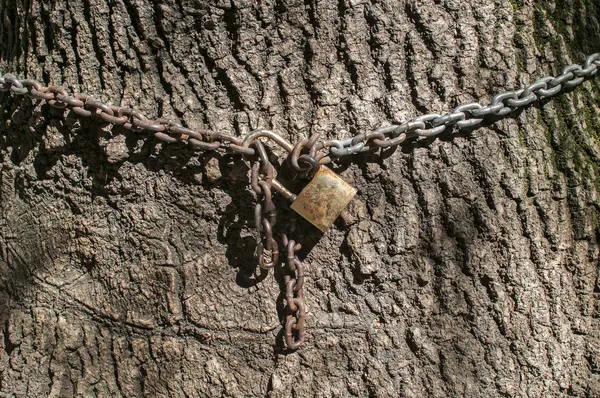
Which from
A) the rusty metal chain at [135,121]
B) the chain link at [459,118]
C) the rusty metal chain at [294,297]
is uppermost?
the chain link at [459,118]

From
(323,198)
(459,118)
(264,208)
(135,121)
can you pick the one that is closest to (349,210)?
(323,198)

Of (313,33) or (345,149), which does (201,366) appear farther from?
(313,33)

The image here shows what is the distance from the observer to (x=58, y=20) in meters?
1.48

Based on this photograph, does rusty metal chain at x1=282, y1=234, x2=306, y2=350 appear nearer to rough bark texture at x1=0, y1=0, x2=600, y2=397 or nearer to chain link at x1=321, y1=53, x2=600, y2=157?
rough bark texture at x1=0, y1=0, x2=600, y2=397

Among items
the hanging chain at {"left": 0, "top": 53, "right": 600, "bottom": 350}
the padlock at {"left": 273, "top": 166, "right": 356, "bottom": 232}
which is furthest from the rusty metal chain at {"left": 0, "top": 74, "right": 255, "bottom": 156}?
the padlock at {"left": 273, "top": 166, "right": 356, "bottom": 232}

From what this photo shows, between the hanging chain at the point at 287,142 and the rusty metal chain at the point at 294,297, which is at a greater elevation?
the hanging chain at the point at 287,142

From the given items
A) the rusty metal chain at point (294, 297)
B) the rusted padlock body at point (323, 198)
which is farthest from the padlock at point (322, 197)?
the rusty metal chain at point (294, 297)

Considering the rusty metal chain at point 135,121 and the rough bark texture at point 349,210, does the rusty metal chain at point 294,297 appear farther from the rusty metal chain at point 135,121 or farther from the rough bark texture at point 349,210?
the rusty metal chain at point 135,121

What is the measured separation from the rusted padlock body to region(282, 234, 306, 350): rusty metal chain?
0.10 m

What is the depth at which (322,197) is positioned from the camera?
1335mm

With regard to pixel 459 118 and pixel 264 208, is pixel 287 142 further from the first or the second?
pixel 459 118

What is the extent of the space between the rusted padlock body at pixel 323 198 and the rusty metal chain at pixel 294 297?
10 cm

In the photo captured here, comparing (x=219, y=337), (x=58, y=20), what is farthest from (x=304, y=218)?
(x=58, y=20)

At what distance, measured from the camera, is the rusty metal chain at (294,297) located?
139 cm
